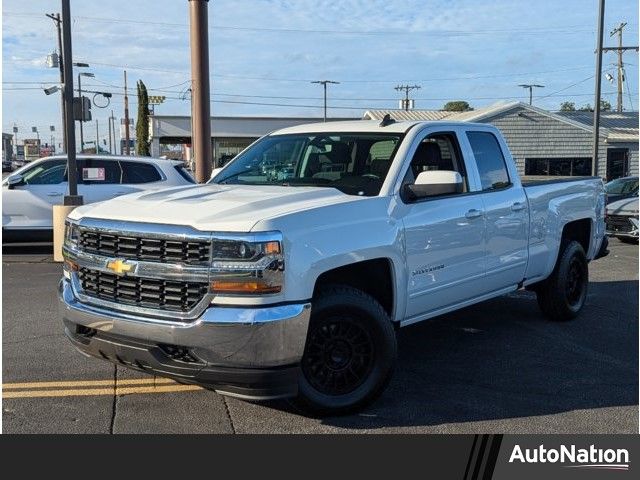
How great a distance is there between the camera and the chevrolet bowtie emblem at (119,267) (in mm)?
4121

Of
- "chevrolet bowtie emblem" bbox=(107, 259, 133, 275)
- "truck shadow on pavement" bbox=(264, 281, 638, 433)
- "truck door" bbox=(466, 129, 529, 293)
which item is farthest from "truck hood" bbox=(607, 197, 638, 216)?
"chevrolet bowtie emblem" bbox=(107, 259, 133, 275)

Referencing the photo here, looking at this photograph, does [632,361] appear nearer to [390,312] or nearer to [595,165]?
[390,312]

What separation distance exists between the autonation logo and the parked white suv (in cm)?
1004

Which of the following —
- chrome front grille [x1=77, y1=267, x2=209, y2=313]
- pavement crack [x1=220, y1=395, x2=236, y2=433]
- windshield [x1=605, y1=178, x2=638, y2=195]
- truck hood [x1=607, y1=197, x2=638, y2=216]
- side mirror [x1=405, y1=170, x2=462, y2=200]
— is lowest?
pavement crack [x1=220, y1=395, x2=236, y2=433]

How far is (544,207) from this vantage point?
666 centimetres

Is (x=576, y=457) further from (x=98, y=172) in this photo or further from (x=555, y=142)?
(x=555, y=142)

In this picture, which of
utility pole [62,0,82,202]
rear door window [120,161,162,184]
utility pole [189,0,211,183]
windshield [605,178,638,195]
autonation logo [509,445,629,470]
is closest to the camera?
autonation logo [509,445,629,470]

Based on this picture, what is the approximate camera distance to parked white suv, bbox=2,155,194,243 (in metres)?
12.4

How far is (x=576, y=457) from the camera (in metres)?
3.75

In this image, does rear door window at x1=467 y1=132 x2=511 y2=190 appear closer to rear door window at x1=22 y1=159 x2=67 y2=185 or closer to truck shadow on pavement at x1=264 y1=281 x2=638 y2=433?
truck shadow on pavement at x1=264 y1=281 x2=638 y2=433

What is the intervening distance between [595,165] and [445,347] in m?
16.6

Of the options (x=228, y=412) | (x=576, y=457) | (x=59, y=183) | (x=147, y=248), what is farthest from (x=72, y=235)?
(x=59, y=183)

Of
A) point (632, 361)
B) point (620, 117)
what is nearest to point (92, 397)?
point (632, 361)

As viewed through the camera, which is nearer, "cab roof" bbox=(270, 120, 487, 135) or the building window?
"cab roof" bbox=(270, 120, 487, 135)
